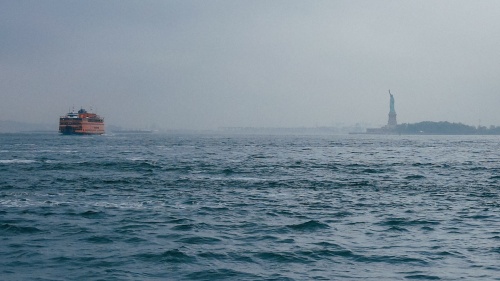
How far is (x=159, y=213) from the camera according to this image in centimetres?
2519

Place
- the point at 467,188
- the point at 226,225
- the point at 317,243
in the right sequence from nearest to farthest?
the point at 317,243 < the point at 226,225 < the point at 467,188

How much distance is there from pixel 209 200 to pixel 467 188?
18.2 meters

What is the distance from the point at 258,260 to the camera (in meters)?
16.7

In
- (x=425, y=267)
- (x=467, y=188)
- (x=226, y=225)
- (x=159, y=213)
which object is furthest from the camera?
(x=467, y=188)

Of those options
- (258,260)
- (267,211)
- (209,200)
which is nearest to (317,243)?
(258,260)

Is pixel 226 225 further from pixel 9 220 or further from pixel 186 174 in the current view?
pixel 186 174

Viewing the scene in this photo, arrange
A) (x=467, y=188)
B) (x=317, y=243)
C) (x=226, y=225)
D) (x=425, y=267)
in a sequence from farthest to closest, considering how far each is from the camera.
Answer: (x=467, y=188)
(x=226, y=225)
(x=317, y=243)
(x=425, y=267)

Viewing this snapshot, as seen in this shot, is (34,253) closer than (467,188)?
Yes

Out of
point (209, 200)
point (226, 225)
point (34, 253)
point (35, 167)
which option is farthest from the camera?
point (35, 167)

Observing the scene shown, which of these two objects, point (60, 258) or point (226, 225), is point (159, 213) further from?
point (60, 258)

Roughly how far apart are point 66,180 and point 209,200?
1577 cm

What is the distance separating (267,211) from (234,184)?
12.8m

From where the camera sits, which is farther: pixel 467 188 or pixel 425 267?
pixel 467 188

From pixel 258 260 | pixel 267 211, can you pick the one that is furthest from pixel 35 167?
pixel 258 260
